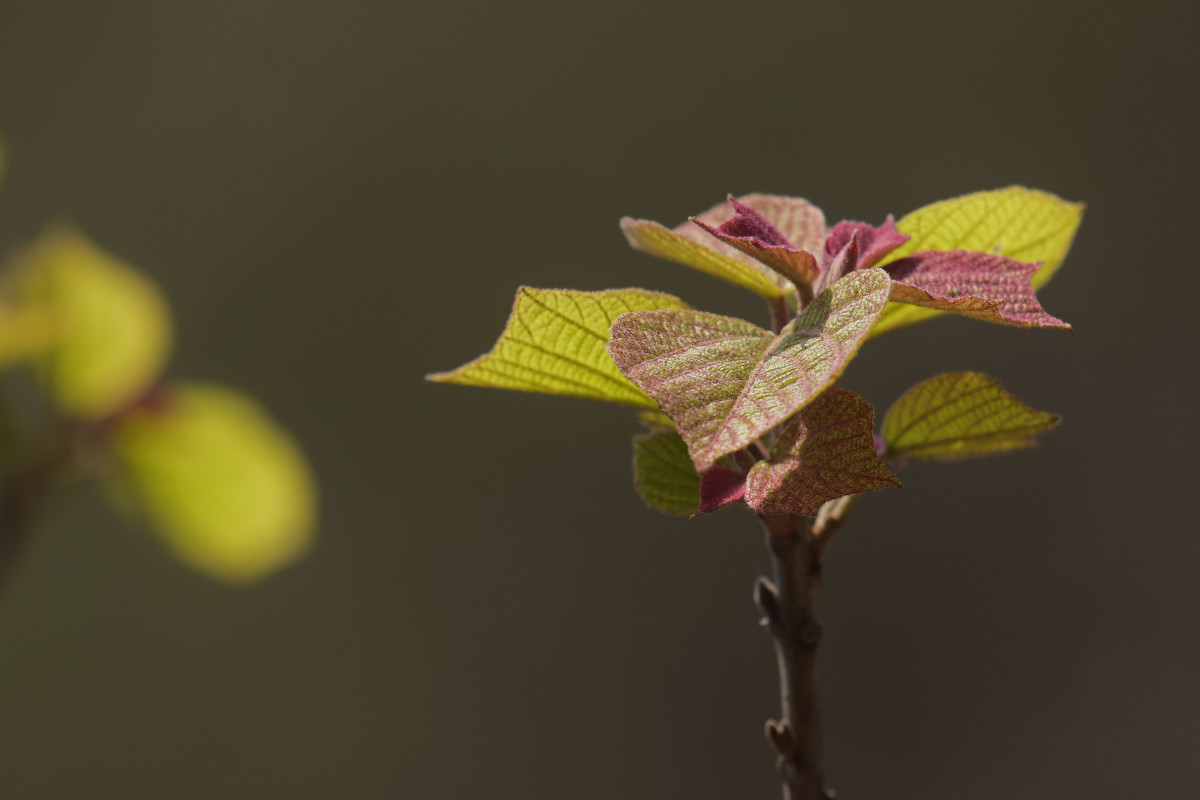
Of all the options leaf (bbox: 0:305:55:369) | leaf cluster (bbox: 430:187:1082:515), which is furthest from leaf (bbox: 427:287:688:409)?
leaf (bbox: 0:305:55:369)

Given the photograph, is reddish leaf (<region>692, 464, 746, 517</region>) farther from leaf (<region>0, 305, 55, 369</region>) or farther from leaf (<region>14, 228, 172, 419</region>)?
leaf (<region>14, 228, 172, 419</region>)

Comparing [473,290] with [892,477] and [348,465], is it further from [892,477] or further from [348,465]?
[892,477]

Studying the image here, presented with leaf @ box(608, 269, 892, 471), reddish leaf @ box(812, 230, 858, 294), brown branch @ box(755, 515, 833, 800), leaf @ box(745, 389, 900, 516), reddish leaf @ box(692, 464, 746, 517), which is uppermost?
reddish leaf @ box(812, 230, 858, 294)

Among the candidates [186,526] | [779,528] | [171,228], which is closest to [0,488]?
[186,526]

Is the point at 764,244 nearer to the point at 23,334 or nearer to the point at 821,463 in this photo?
the point at 821,463

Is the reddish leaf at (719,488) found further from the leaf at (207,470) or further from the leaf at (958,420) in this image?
the leaf at (207,470)
